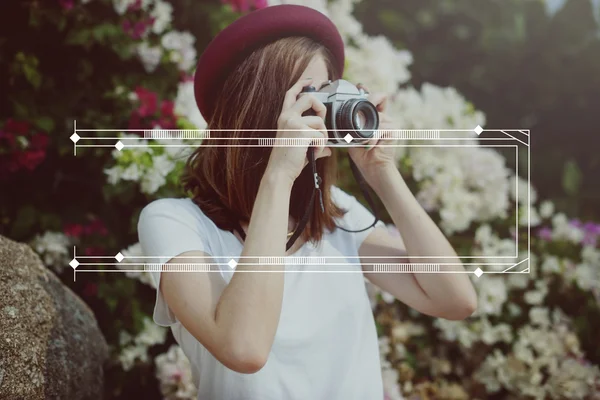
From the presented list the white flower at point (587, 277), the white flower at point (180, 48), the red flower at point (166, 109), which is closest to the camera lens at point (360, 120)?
the red flower at point (166, 109)

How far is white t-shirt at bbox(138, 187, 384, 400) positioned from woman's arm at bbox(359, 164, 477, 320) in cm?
12

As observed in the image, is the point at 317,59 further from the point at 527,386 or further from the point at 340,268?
the point at 527,386

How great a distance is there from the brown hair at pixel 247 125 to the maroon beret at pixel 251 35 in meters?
0.02

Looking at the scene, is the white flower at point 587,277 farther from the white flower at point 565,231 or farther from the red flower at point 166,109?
the red flower at point 166,109

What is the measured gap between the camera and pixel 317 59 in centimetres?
99

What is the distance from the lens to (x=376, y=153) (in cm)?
104

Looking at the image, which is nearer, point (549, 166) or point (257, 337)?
point (257, 337)

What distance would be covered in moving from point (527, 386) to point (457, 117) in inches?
32.2

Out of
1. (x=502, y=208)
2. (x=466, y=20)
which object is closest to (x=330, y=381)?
(x=502, y=208)

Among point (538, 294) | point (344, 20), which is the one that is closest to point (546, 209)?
point (538, 294)

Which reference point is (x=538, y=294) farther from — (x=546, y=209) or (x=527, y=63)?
(x=527, y=63)

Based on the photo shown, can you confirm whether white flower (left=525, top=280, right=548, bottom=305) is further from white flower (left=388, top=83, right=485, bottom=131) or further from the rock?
the rock

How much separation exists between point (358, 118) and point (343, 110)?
0.05m

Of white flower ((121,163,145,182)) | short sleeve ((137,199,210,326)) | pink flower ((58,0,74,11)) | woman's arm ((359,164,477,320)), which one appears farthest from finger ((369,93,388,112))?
pink flower ((58,0,74,11))
